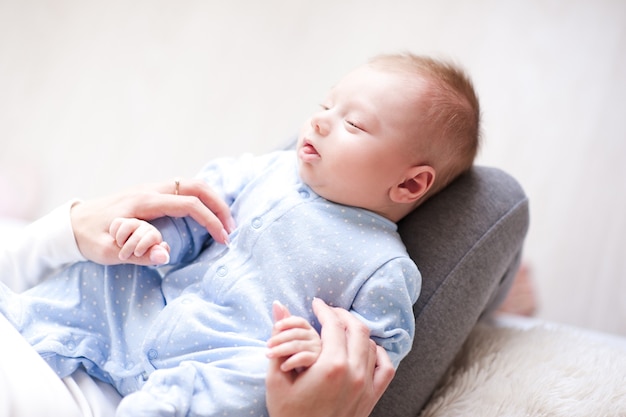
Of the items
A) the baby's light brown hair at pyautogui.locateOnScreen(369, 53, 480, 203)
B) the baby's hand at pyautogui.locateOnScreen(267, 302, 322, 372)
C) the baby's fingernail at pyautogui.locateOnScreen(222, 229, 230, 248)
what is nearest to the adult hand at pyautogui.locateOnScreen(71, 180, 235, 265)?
the baby's fingernail at pyautogui.locateOnScreen(222, 229, 230, 248)

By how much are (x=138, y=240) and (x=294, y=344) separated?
1.00 feet

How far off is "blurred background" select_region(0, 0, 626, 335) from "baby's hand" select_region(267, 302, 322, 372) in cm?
129

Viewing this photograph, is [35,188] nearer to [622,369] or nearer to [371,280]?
[371,280]

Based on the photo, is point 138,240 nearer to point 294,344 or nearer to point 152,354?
point 152,354

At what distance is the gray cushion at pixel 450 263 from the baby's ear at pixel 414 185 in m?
0.11

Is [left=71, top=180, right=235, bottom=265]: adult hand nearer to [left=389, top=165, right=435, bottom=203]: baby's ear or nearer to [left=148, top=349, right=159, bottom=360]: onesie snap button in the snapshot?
[left=148, top=349, right=159, bottom=360]: onesie snap button

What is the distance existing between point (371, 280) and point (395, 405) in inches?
10.9

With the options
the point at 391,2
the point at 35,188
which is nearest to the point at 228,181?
the point at 35,188

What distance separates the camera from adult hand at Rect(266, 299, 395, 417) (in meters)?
0.93

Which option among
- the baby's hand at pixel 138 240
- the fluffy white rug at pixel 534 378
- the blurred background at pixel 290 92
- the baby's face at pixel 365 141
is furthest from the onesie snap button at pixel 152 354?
the blurred background at pixel 290 92

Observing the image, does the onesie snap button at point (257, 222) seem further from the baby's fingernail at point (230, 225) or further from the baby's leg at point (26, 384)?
the baby's leg at point (26, 384)

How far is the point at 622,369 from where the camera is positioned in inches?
51.0

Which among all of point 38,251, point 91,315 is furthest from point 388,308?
point 38,251

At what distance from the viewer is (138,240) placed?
1.06 m
